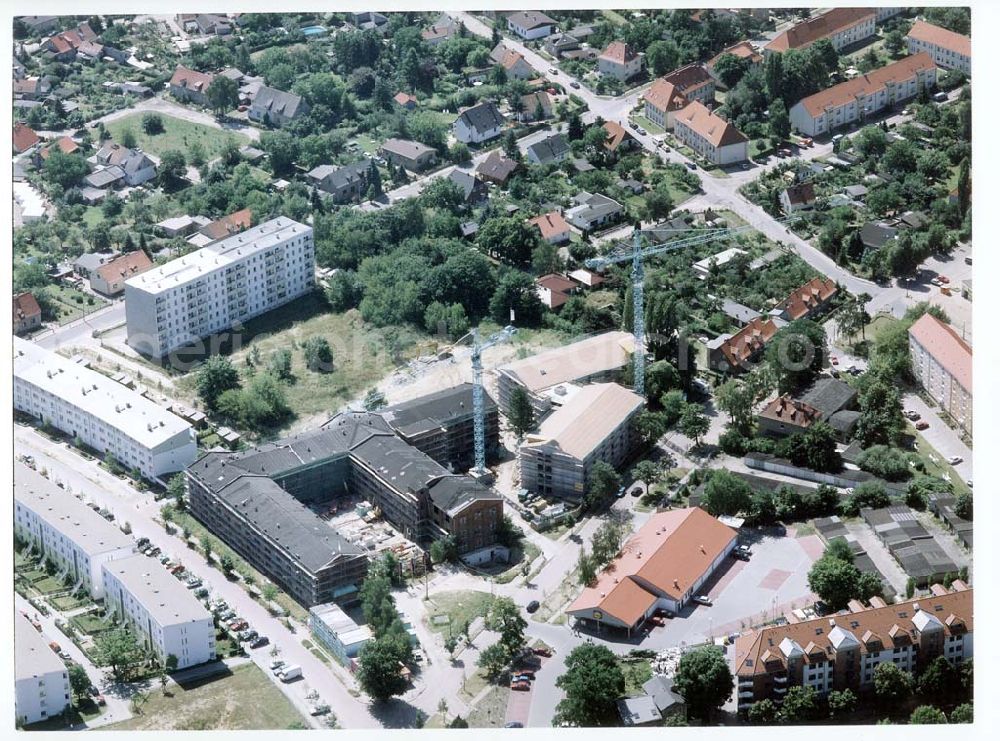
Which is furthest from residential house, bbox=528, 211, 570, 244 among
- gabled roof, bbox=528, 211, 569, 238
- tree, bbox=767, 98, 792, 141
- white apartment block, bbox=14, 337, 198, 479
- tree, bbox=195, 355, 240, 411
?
white apartment block, bbox=14, 337, 198, 479

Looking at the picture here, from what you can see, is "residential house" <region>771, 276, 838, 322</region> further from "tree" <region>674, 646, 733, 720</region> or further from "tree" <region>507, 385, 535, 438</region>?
"tree" <region>674, 646, 733, 720</region>

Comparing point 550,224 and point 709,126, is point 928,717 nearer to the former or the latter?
point 550,224

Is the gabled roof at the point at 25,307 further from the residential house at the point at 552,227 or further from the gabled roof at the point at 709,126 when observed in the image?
the gabled roof at the point at 709,126

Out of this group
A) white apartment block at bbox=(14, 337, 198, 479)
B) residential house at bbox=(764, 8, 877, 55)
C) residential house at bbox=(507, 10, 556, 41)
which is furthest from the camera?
residential house at bbox=(507, 10, 556, 41)

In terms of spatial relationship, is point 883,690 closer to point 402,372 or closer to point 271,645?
point 271,645

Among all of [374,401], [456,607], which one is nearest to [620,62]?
[374,401]

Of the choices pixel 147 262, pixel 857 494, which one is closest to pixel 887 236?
pixel 857 494
